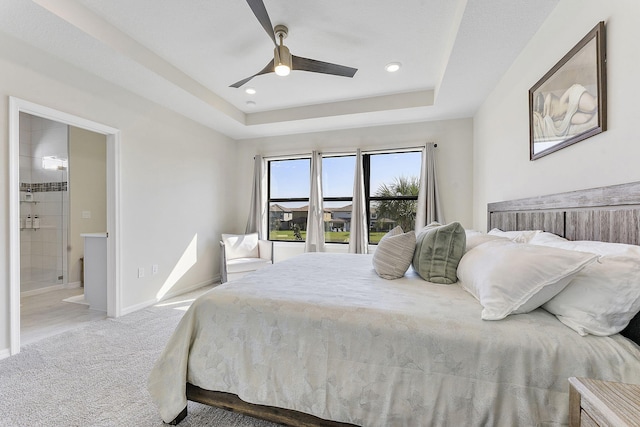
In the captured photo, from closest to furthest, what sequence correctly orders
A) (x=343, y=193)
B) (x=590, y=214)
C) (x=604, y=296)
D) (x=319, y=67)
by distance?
1. (x=604, y=296)
2. (x=590, y=214)
3. (x=319, y=67)
4. (x=343, y=193)

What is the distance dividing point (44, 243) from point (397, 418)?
576cm

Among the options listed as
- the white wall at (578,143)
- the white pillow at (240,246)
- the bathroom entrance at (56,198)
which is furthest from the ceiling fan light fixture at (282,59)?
the bathroom entrance at (56,198)

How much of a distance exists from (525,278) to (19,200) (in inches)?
160

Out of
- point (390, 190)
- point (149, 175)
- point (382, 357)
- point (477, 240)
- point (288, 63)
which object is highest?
point (288, 63)

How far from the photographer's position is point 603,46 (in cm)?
138

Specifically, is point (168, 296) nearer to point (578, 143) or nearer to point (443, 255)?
point (443, 255)

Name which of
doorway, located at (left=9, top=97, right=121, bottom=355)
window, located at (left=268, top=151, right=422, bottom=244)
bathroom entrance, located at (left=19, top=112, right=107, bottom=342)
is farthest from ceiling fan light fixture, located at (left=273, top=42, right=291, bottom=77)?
bathroom entrance, located at (left=19, top=112, right=107, bottom=342)

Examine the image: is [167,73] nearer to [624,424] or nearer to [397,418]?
[397,418]

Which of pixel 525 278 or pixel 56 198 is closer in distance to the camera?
pixel 525 278

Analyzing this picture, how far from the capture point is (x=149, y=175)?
133 inches

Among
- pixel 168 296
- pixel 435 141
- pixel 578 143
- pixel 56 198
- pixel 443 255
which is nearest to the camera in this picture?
pixel 578 143

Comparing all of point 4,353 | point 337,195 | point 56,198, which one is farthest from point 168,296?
point 337,195

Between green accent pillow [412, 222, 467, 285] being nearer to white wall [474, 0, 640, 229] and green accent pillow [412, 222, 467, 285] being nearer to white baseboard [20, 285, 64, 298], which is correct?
white wall [474, 0, 640, 229]

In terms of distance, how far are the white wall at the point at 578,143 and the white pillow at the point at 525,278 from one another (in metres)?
0.55
